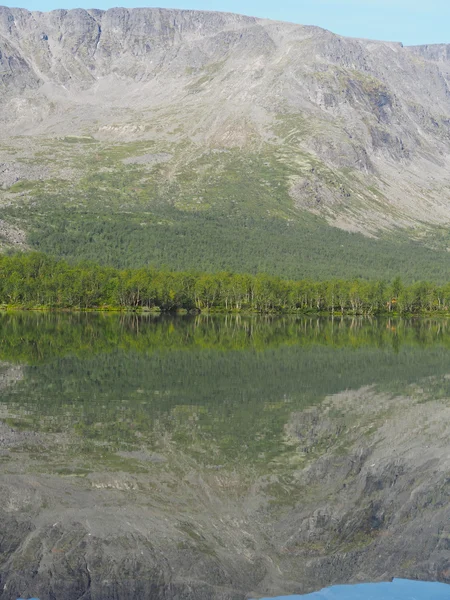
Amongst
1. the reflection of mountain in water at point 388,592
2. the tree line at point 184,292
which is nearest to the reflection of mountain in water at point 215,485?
the reflection of mountain in water at point 388,592

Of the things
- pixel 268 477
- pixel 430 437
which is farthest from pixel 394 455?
pixel 268 477

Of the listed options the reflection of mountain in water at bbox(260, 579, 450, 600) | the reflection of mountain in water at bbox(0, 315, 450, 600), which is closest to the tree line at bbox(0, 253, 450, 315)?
the reflection of mountain in water at bbox(0, 315, 450, 600)

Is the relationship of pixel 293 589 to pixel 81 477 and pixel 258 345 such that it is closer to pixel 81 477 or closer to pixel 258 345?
pixel 81 477

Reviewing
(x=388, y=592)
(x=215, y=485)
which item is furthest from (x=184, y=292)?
(x=388, y=592)

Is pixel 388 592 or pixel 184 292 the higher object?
pixel 184 292

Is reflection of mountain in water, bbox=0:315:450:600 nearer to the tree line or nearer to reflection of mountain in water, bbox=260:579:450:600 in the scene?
reflection of mountain in water, bbox=260:579:450:600

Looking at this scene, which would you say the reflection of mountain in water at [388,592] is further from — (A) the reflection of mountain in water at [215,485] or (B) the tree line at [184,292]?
(B) the tree line at [184,292]

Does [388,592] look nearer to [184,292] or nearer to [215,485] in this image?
[215,485]
